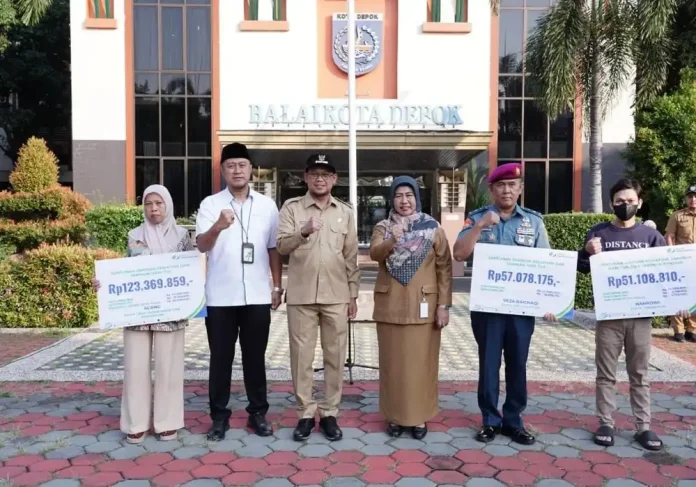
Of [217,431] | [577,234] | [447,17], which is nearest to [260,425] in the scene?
[217,431]

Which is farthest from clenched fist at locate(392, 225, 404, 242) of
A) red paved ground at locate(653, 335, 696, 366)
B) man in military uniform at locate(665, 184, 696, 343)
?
man in military uniform at locate(665, 184, 696, 343)

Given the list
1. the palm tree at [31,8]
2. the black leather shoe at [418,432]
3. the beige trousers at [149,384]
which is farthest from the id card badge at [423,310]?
the palm tree at [31,8]

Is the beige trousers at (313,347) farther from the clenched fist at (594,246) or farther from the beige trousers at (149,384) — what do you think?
the clenched fist at (594,246)

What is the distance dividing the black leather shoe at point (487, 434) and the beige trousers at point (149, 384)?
218cm

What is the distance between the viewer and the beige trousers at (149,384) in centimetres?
420

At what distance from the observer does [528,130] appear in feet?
62.0

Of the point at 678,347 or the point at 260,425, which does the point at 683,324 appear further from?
the point at 260,425

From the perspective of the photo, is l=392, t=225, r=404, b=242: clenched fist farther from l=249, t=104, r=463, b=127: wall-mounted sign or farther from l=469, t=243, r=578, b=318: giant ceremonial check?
l=249, t=104, r=463, b=127: wall-mounted sign

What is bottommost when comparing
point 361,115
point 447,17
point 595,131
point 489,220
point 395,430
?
point 395,430

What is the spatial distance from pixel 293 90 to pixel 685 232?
42.1 feet

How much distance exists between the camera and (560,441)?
13.9 feet

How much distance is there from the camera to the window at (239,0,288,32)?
17.8 m

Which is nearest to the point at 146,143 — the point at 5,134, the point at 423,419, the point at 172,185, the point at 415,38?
the point at 172,185

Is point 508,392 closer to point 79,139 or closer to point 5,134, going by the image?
point 79,139
